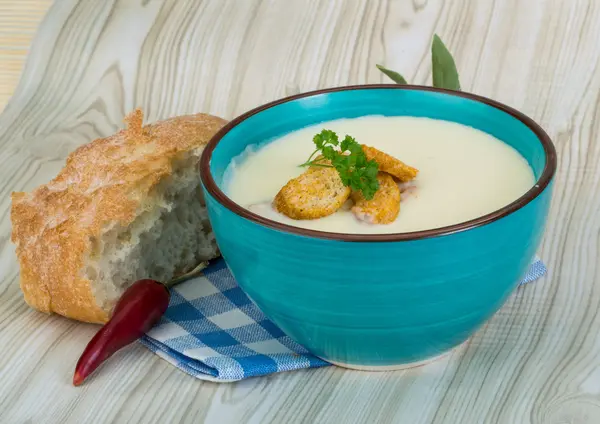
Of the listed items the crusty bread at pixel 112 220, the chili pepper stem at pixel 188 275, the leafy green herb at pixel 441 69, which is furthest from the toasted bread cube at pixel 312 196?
the leafy green herb at pixel 441 69

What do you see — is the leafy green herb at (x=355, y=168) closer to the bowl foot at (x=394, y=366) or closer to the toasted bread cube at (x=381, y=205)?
the toasted bread cube at (x=381, y=205)

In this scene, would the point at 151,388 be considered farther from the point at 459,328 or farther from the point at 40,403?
the point at 459,328

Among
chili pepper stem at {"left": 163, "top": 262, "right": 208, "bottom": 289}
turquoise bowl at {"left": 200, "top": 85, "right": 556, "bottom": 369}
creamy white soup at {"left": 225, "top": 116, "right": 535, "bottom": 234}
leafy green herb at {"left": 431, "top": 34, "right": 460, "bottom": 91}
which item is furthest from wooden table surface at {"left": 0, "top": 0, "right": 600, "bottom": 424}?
leafy green herb at {"left": 431, "top": 34, "right": 460, "bottom": 91}

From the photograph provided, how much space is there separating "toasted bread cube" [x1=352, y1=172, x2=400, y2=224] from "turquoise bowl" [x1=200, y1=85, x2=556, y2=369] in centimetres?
12

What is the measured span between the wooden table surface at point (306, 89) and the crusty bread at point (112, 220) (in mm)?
135

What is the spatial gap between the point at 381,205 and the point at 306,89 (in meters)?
1.66

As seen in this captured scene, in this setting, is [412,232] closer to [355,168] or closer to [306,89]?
[355,168]

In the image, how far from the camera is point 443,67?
99.3 inches

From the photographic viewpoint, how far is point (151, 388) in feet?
6.55

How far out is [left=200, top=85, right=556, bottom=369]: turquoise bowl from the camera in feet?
5.53

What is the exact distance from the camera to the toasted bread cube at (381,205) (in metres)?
1.77

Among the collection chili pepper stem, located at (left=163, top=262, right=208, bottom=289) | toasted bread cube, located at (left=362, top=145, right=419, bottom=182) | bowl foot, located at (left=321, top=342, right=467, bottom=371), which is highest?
toasted bread cube, located at (left=362, top=145, right=419, bottom=182)

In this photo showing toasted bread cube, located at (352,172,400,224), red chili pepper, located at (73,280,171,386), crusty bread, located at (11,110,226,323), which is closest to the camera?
toasted bread cube, located at (352,172,400,224)

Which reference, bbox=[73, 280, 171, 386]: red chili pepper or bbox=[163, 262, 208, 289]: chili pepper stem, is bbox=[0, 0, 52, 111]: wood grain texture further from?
bbox=[73, 280, 171, 386]: red chili pepper
